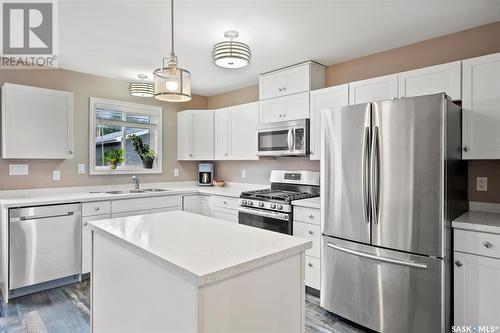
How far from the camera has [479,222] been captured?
2082mm

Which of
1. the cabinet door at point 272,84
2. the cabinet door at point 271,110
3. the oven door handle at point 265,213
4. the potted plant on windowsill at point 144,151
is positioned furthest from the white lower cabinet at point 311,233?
the potted plant on windowsill at point 144,151

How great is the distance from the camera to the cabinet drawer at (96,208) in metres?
3.28

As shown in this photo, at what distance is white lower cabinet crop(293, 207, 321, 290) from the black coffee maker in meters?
2.16

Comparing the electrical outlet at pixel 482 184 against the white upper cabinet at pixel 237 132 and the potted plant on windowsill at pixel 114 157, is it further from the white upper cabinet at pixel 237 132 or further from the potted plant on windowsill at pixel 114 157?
the potted plant on windowsill at pixel 114 157

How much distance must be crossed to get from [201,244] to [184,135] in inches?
136

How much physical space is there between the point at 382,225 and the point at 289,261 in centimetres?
117

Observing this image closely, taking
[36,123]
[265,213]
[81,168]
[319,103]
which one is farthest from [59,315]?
[319,103]

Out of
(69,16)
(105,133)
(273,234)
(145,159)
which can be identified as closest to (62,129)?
(105,133)

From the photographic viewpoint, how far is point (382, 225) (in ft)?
7.41

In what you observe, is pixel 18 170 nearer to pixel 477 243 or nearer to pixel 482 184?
pixel 477 243

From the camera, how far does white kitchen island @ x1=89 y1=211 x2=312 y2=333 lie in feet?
3.69

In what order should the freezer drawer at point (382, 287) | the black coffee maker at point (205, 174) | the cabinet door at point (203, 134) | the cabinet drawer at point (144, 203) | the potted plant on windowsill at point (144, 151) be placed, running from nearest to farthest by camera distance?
the freezer drawer at point (382, 287) → the cabinet drawer at point (144, 203) → the potted plant on windowsill at point (144, 151) → the cabinet door at point (203, 134) → the black coffee maker at point (205, 174)

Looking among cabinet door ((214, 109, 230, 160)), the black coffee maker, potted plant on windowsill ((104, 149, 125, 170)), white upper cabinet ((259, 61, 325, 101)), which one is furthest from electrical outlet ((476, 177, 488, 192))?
potted plant on windowsill ((104, 149, 125, 170))

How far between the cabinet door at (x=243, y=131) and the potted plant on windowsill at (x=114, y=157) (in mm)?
1480
